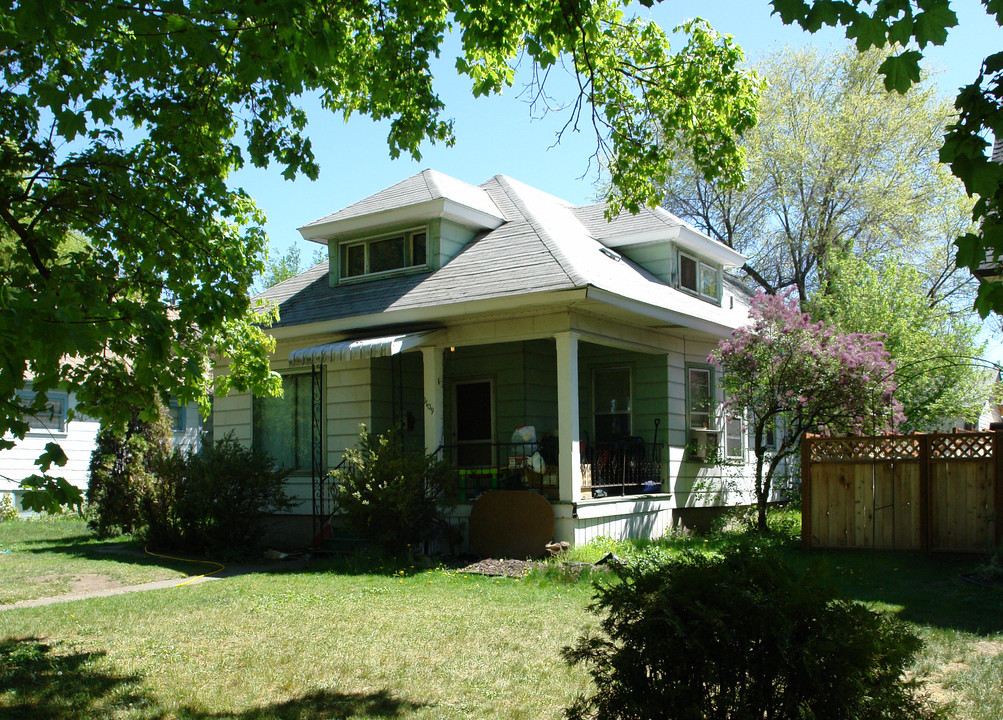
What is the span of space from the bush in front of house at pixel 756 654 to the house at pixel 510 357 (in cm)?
788

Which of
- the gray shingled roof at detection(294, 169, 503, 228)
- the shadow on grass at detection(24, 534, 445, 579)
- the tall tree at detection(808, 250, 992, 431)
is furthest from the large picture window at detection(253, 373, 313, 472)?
the tall tree at detection(808, 250, 992, 431)

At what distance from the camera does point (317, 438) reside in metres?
14.6

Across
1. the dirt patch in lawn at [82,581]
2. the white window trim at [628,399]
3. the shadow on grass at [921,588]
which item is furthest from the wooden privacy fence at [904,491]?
the dirt patch in lawn at [82,581]

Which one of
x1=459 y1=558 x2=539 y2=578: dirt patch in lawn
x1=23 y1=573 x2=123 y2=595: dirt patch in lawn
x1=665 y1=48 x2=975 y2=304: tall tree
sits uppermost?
x1=665 y1=48 x2=975 y2=304: tall tree

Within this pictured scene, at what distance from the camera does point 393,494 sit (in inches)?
450

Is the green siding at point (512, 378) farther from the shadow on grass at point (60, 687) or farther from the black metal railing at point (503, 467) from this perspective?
the shadow on grass at point (60, 687)

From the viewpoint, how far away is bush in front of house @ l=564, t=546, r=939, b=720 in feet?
12.1

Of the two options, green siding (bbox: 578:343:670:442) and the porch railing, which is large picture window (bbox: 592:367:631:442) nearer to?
green siding (bbox: 578:343:670:442)

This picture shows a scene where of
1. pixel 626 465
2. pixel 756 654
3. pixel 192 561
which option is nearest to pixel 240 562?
pixel 192 561

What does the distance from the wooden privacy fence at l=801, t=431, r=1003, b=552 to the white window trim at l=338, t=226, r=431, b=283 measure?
684cm

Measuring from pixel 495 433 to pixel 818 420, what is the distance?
5.31 metres

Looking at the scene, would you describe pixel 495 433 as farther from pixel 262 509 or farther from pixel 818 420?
pixel 818 420

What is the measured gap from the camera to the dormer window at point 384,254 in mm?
14547

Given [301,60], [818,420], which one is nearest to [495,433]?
[818,420]
